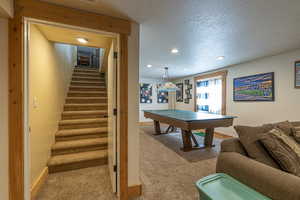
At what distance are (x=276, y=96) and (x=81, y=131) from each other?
4405 mm

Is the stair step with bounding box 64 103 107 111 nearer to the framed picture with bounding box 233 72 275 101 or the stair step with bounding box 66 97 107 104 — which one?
the stair step with bounding box 66 97 107 104

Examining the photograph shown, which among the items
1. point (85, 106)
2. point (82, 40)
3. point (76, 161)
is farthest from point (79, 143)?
point (82, 40)

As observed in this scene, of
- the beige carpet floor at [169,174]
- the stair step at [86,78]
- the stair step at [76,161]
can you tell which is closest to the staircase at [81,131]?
the stair step at [76,161]

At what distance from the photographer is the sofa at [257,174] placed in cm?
88

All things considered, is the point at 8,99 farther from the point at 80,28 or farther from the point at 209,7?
the point at 209,7

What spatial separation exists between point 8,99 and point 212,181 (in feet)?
6.35

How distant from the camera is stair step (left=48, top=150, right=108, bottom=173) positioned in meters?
2.06

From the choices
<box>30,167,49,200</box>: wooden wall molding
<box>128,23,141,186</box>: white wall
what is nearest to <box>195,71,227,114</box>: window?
<box>128,23,141,186</box>: white wall

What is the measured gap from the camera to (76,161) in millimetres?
2141

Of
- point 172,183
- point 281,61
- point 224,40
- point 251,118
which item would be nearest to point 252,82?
point 281,61

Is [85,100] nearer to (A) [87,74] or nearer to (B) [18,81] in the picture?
(A) [87,74]

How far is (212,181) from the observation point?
1003mm

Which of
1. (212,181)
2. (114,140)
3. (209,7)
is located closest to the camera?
(212,181)

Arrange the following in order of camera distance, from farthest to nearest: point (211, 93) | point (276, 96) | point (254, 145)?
1. point (211, 93)
2. point (276, 96)
3. point (254, 145)
